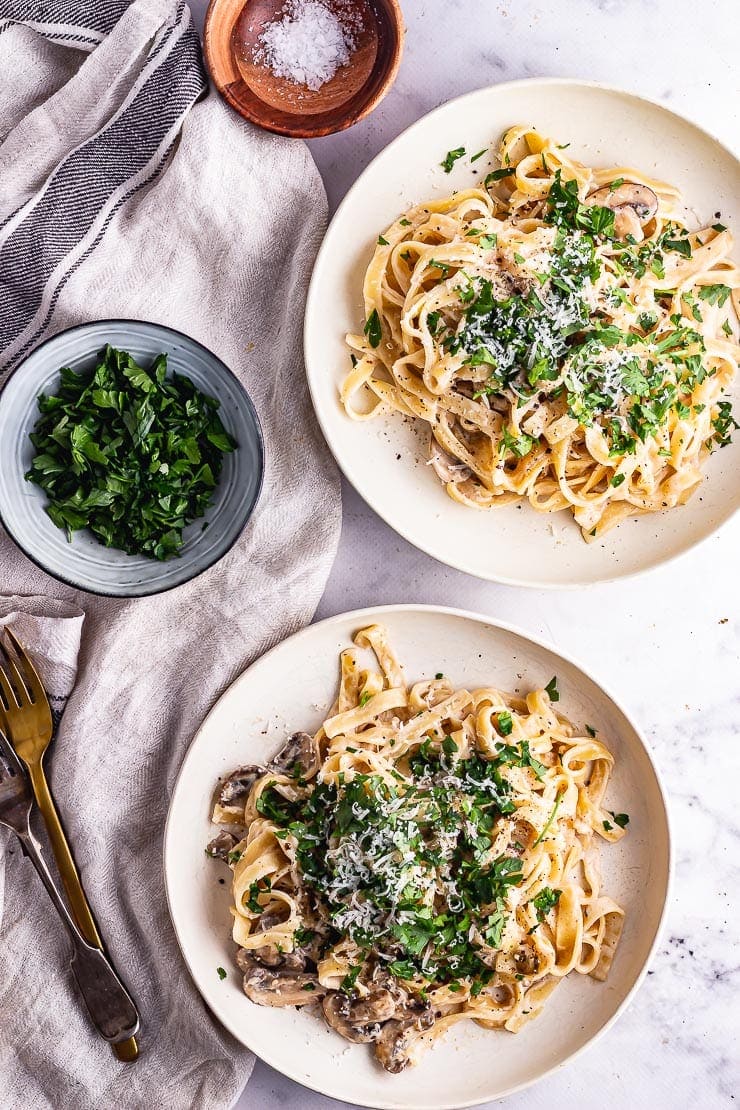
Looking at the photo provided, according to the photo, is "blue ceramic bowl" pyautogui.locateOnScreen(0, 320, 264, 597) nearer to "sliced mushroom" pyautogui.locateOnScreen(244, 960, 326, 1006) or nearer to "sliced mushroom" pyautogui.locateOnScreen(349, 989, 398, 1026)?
"sliced mushroom" pyautogui.locateOnScreen(244, 960, 326, 1006)

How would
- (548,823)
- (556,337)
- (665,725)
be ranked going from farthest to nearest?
(665,725) < (548,823) < (556,337)

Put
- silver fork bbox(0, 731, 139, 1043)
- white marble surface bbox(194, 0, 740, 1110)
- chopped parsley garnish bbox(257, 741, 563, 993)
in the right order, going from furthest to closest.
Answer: white marble surface bbox(194, 0, 740, 1110) < silver fork bbox(0, 731, 139, 1043) < chopped parsley garnish bbox(257, 741, 563, 993)

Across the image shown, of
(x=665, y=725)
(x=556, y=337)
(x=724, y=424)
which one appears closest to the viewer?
(x=556, y=337)

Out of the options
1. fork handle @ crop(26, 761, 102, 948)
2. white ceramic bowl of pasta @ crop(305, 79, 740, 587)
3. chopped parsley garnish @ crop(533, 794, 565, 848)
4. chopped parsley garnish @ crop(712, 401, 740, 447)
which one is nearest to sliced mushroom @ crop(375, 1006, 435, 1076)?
chopped parsley garnish @ crop(533, 794, 565, 848)

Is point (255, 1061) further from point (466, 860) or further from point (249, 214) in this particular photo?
point (249, 214)

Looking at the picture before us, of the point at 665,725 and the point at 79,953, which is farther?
the point at 665,725

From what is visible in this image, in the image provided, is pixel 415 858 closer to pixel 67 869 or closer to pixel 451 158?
pixel 67 869

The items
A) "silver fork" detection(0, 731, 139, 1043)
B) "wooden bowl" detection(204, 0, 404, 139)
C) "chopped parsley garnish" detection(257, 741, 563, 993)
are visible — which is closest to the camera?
"chopped parsley garnish" detection(257, 741, 563, 993)

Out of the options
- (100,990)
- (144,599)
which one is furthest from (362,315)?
(100,990)
